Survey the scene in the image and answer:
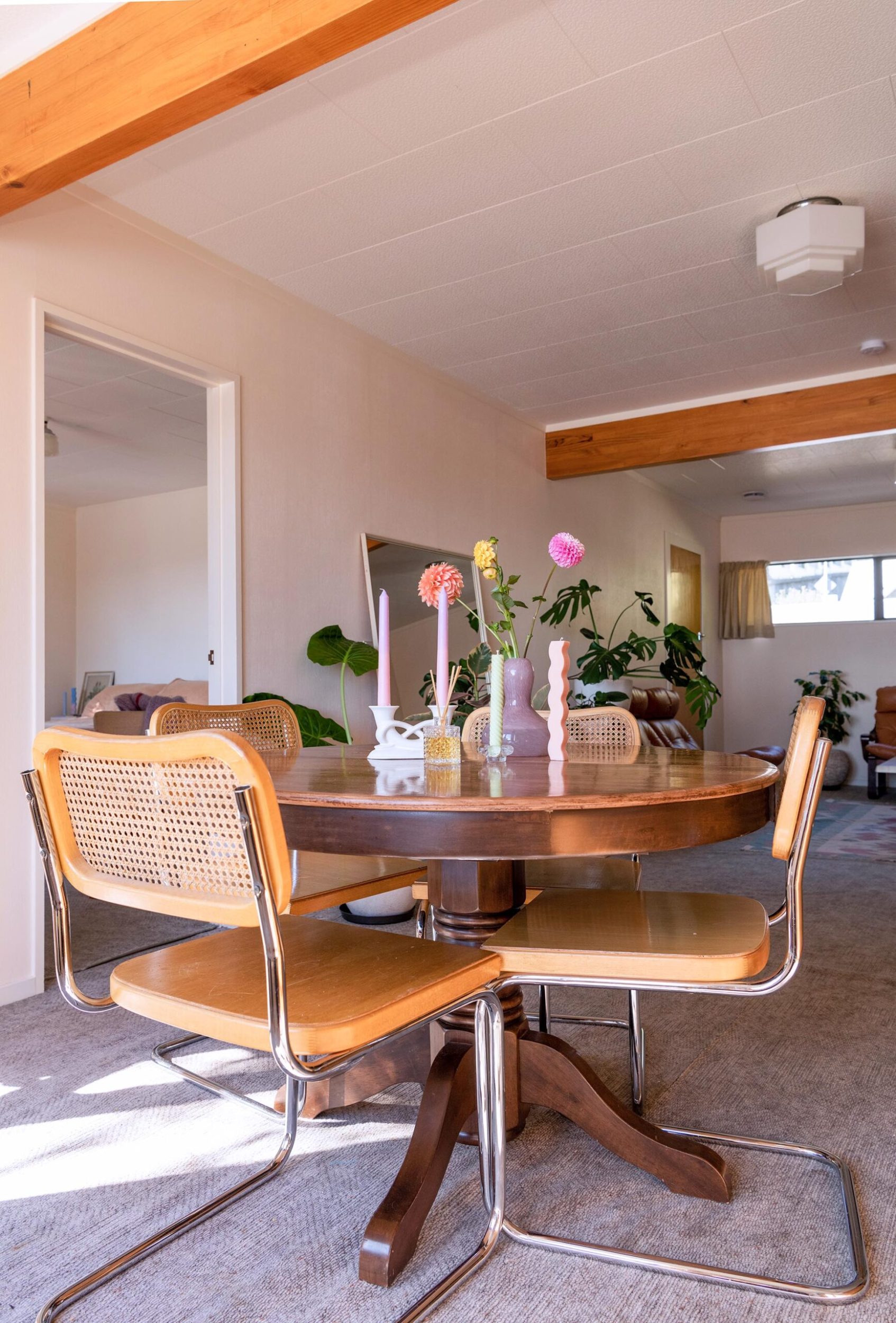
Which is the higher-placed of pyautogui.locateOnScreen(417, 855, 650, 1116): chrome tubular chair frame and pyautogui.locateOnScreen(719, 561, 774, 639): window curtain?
pyautogui.locateOnScreen(719, 561, 774, 639): window curtain

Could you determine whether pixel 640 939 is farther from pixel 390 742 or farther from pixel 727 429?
pixel 727 429

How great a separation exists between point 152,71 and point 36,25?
47cm

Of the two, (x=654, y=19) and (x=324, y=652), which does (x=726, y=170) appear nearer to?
(x=654, y=19)

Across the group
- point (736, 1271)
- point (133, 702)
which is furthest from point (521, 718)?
point (133, 702)

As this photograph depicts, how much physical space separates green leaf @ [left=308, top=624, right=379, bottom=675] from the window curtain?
20.2ft

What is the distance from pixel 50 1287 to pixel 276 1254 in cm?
31

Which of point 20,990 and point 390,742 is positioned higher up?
point 390,742

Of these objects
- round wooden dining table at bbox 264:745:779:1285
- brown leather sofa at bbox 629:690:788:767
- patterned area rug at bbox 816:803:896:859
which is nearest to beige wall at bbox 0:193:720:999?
brown leather sofa at bbox 629:690:788:767

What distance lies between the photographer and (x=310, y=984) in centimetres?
125

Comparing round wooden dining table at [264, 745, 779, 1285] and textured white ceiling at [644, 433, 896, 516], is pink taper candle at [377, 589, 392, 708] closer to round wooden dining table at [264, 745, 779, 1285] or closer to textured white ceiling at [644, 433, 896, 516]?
round wooden dining table at [264, 745, 779, 1285]

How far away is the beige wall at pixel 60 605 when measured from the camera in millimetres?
8602

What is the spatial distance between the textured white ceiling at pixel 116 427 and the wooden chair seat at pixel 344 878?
2.63 meters

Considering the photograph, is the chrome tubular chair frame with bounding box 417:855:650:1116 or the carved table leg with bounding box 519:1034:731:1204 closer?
the carved table leg with bounding box 519:1034:731:1204

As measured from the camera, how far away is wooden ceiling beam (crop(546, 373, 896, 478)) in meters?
5.01
